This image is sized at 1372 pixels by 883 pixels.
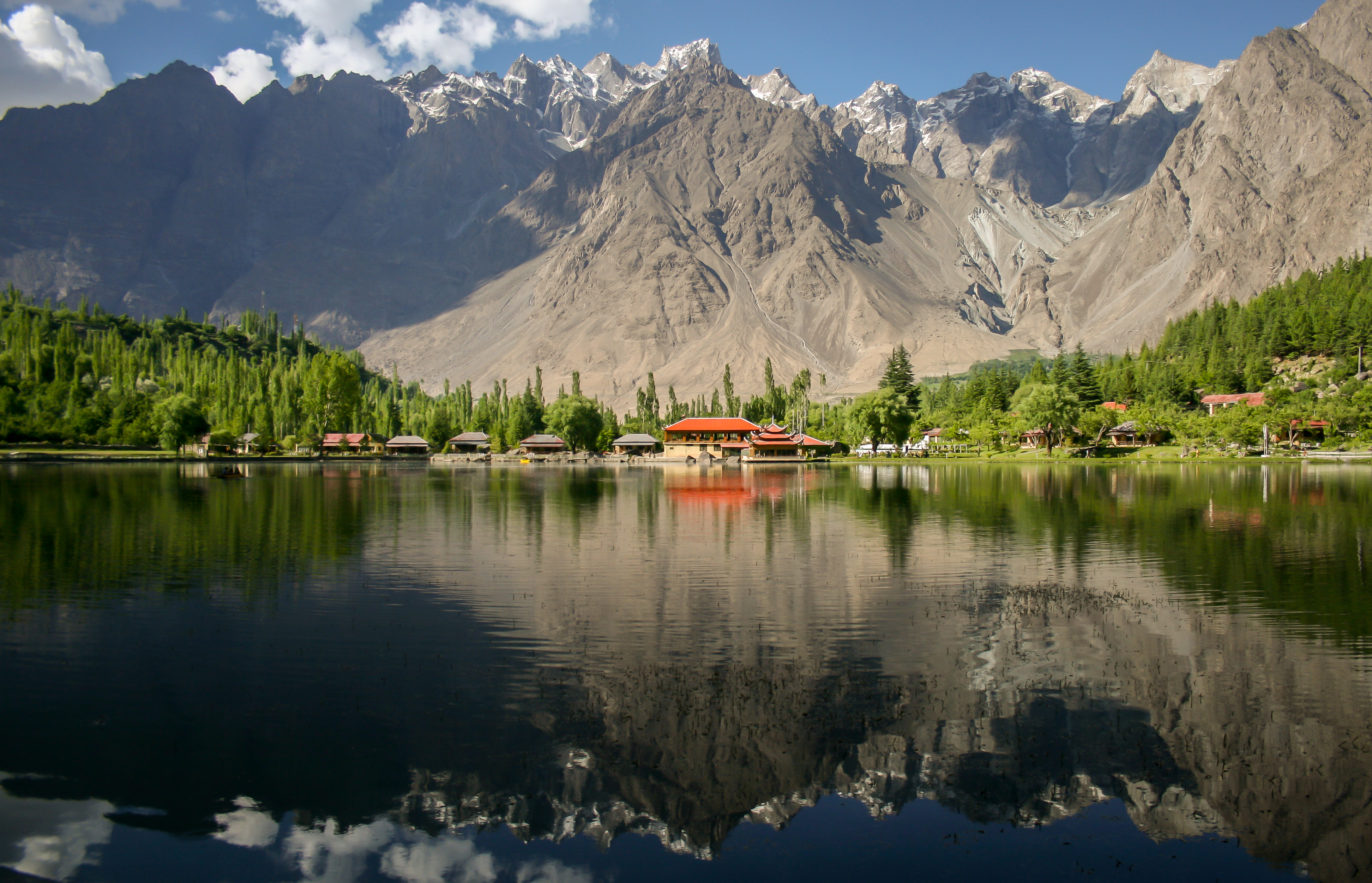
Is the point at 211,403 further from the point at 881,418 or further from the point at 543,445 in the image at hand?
the point at 881,418

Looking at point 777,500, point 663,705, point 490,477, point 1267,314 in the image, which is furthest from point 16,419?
point 1267,314

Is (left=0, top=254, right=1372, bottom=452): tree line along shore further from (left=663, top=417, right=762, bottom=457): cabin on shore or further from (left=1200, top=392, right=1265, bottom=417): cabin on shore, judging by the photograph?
(left=663, top=417, right=762, bottom=457): cabin on shore

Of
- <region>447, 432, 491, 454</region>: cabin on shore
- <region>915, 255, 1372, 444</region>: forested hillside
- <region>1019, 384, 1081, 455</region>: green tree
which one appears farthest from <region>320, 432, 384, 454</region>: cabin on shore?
<region>1019, 384, 1081, 455</region>: green tree

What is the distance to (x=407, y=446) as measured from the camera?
17600cm

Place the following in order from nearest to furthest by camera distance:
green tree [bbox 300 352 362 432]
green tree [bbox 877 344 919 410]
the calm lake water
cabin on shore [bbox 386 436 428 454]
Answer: the calm lake water → green tree [bbox 877 344 919 410] → green tree [bbox 300 352 362 432] → cabin on shore [bbox 386 436 428 454]

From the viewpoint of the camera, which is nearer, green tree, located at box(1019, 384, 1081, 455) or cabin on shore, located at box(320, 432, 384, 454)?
green tree, located at box(1019, 384, 1081, 455)

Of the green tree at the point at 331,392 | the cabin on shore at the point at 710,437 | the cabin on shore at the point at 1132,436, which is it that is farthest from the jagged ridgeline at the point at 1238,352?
the green tree at the point at 331,392

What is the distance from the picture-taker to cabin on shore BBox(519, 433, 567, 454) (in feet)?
522

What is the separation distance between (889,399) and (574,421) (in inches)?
2230

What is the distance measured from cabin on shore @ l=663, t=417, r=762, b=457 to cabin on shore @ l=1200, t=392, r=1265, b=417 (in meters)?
69.1

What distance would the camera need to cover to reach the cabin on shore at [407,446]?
572 feet

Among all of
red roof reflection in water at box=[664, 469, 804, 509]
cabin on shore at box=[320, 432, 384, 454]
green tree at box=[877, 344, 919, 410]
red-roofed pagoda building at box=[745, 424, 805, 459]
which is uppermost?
green tree at box=[877, 344, 919, 410]

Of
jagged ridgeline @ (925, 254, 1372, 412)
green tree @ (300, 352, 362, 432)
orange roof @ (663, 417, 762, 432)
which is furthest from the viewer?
orange roof @ (663, 417, 762, 432)

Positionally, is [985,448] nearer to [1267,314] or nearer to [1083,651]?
[1267,314]
